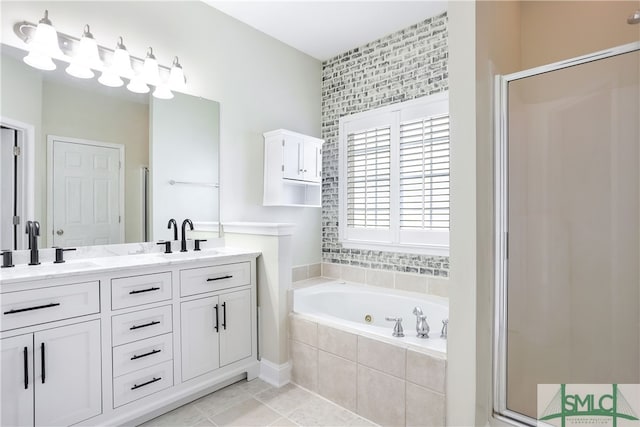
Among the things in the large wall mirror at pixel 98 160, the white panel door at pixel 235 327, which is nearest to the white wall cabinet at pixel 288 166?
the large wall mirror at pixel 98 160

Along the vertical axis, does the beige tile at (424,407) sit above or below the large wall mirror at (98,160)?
below

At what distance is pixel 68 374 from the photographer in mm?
1614

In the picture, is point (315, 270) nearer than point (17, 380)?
No

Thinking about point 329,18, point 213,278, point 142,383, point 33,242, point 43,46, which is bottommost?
point 142,383

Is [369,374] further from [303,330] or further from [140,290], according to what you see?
[140,290]

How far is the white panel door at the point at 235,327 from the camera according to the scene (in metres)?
Answer: 2.28

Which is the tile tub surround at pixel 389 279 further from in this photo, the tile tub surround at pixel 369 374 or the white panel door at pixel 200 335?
the white panel door at pixel 200 335

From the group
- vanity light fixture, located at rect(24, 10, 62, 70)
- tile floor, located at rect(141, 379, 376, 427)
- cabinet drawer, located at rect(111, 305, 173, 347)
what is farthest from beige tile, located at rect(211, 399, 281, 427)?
vanity light fixture, located at rect(24, 10, 62, 70)

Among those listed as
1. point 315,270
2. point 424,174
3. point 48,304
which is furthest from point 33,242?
point 424,174

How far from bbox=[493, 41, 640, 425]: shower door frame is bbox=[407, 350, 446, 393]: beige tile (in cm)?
29

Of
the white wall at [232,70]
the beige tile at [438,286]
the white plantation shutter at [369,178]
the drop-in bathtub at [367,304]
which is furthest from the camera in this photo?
the white plantation shutter at [369,178]

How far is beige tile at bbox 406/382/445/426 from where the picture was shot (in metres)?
1.69

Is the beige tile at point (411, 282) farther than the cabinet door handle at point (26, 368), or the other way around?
the beige tile at point (411, 282)

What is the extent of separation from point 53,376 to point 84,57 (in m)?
1.81
